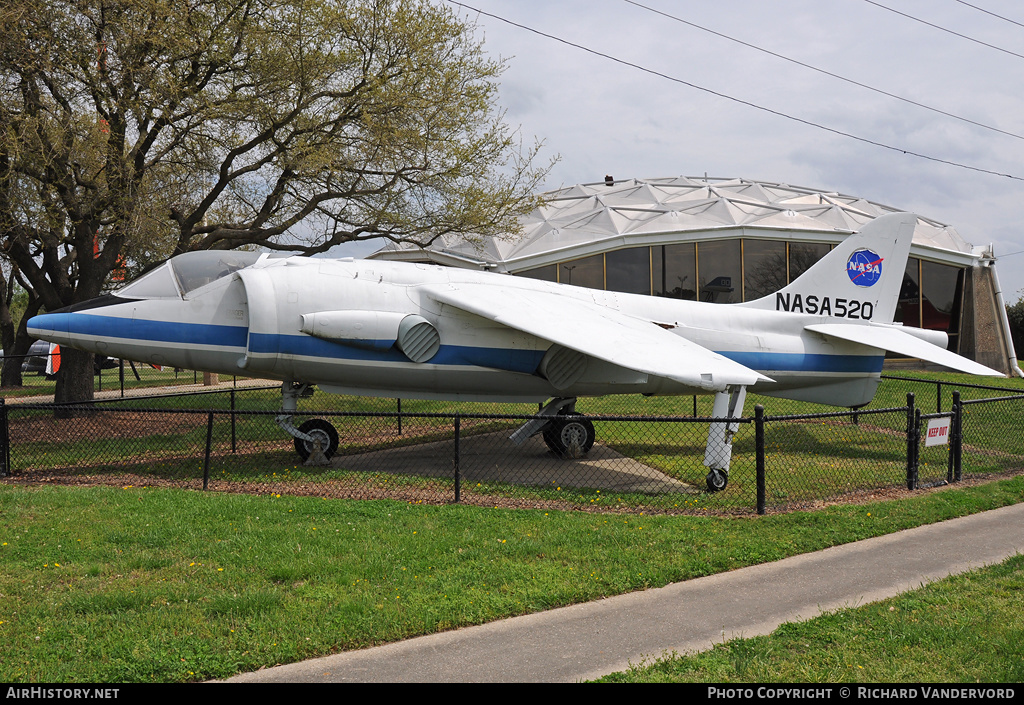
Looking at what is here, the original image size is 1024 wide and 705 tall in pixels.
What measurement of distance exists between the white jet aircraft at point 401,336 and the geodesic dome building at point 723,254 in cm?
1619

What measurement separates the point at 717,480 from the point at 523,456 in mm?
3993

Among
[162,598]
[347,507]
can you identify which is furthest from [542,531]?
[162,598]

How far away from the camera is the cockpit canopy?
1137 cm

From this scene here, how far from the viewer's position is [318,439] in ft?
38.3

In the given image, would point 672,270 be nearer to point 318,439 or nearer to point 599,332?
point 599,332

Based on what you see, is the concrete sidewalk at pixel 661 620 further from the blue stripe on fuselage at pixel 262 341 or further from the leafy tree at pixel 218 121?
the leafy tree at pixel 218 121

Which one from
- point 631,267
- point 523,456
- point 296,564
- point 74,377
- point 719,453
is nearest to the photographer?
point 296,564

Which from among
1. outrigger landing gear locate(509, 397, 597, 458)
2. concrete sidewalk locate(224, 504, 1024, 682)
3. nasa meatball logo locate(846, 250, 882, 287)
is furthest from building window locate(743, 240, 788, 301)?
concrete sidewalk locate(224, 504, 1024, 682)

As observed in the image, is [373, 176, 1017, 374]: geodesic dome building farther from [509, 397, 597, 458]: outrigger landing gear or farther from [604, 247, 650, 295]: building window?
[509, 397, 597, 458]: outrigger landing gear

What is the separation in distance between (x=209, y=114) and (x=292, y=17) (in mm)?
2763

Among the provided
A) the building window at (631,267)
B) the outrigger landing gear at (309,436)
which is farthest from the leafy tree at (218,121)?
the building window at (631,267)

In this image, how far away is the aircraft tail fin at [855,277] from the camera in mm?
14219

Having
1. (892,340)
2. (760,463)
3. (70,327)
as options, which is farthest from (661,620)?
(892,340)

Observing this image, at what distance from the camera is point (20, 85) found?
1459cm
